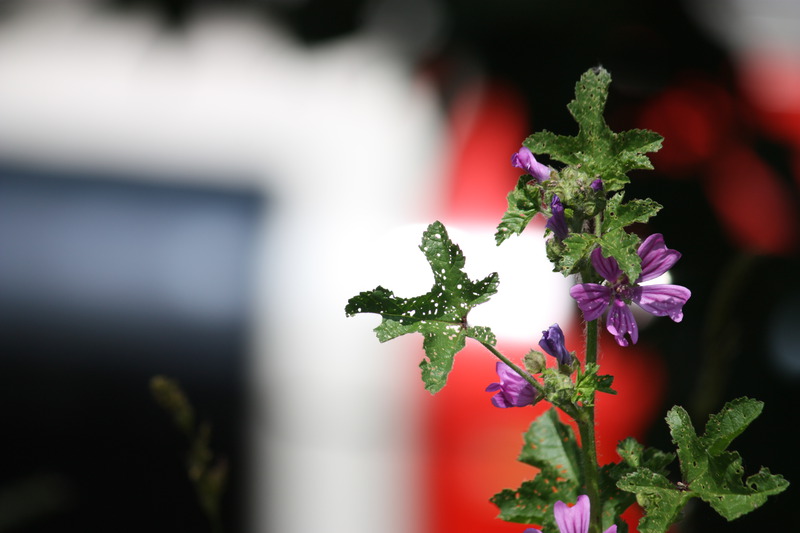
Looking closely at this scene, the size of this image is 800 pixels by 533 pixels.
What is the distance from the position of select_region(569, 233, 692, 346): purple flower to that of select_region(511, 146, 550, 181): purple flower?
0.23 ft

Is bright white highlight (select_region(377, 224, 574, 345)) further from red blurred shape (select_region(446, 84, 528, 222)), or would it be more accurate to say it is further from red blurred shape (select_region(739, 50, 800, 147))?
red blurred shape (select_region(739, 50, 800, 147))

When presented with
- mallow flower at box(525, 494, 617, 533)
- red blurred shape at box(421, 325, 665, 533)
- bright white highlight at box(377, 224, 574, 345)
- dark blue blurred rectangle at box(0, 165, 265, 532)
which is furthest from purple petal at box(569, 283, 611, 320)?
dark blue blurred rectangle at box(0, 165, 265, 532)

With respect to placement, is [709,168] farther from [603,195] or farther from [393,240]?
[603,195]

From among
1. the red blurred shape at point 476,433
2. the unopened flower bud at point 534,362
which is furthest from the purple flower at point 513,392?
the red blurred shape at point 476,433

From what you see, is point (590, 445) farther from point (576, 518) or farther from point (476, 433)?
point (476, 433)

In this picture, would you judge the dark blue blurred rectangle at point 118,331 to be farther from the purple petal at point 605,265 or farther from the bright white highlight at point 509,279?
the purple petal at point 605,265

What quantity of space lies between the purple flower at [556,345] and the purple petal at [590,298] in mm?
55

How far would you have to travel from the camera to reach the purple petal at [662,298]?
2.06 feet

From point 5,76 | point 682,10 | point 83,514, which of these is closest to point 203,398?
point 83,514

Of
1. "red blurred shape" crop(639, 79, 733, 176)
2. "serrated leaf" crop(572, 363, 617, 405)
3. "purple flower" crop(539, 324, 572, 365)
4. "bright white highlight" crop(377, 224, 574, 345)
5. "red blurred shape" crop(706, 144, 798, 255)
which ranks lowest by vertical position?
"serrated leaf" crop(572, 363, 617, 405)

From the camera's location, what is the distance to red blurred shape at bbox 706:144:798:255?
2.58 m

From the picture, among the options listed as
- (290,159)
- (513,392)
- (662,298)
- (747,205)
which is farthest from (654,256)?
(290,159)

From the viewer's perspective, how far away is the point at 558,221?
0.61 metres

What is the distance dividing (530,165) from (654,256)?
0.34 feet
